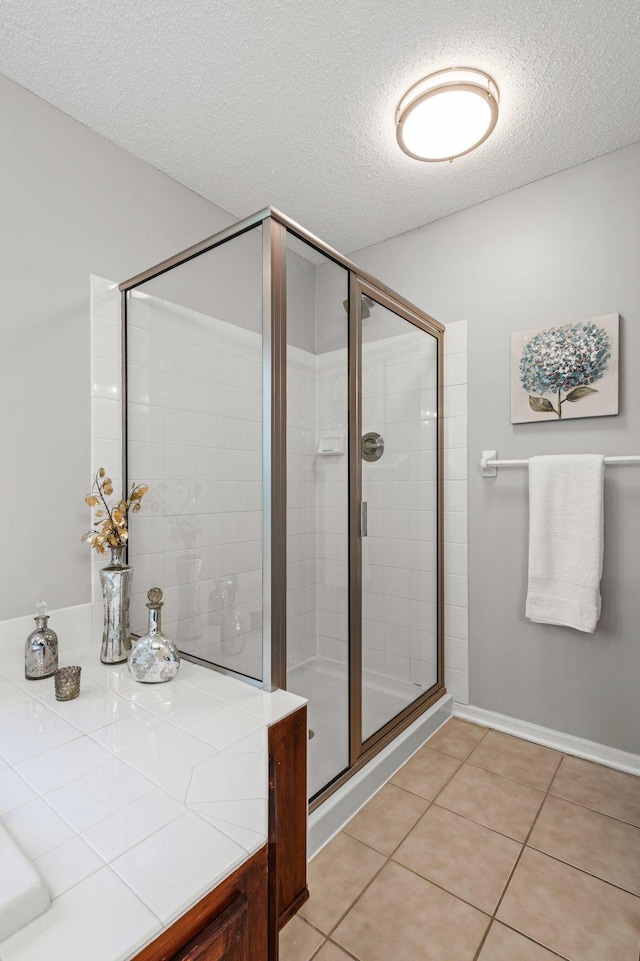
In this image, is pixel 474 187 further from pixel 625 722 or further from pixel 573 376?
pixel 625 722

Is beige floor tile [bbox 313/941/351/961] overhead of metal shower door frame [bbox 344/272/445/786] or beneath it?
beneath

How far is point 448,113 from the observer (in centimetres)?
156

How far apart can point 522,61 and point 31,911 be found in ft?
7.35

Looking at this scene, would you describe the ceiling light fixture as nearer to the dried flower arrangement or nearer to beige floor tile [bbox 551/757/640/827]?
the dried flower arrangement

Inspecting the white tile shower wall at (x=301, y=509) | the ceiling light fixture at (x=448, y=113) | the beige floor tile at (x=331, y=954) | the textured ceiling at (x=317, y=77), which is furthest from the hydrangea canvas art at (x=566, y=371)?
the beige floor tile at (x=331, y=954)

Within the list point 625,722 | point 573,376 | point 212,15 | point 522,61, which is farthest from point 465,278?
point 625,722

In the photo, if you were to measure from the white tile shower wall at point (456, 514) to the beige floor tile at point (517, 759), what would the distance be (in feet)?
0.83

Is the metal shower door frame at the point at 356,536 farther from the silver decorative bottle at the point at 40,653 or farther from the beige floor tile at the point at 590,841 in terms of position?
the silver decorative bottle at the point at 40,653

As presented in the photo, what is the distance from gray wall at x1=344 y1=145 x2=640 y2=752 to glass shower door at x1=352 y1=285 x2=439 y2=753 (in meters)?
0.22

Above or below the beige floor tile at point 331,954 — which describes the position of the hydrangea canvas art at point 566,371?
above

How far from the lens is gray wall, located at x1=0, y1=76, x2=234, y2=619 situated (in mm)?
1444

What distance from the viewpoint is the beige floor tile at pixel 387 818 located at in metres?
1.48

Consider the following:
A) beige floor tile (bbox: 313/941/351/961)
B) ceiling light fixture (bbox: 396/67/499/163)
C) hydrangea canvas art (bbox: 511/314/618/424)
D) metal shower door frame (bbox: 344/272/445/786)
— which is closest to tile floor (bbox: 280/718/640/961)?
beige floor tile (bbox: 313/941/351/961)

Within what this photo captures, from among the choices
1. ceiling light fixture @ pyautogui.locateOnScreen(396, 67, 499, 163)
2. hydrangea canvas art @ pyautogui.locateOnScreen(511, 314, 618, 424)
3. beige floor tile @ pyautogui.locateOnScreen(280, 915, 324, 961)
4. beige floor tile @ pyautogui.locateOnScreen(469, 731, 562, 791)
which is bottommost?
beige floor tile @ pyautogui.locateOnScreen(280, 915, 324, 961)
